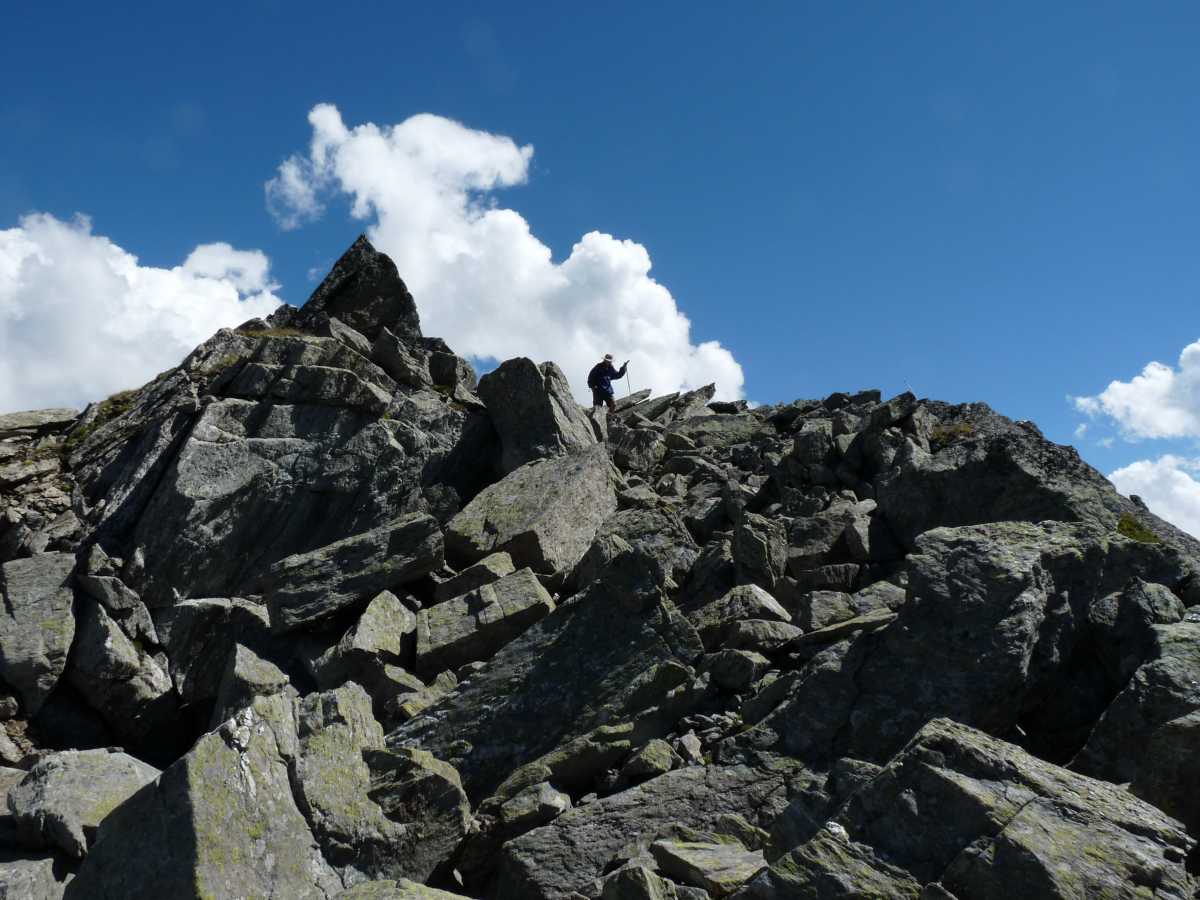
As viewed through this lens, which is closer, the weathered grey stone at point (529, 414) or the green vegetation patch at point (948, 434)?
the green vegetation patch at point (948, 434)

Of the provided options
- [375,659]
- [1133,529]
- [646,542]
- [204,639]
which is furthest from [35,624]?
[1133,529]

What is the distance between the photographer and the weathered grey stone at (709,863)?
11.2 metres

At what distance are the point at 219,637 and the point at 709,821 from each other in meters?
17.2

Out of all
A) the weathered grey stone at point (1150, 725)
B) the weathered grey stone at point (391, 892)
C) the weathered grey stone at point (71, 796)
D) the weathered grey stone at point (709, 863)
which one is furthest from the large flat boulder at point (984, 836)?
the weathered grey stone at point (71, 796)

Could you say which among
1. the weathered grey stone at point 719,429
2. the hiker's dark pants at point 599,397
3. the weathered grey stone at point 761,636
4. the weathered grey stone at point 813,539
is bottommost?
the weathered grey stone at point 761,636

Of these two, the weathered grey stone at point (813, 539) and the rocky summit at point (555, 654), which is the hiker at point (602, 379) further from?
the weathered grey stone at point (813, 539)

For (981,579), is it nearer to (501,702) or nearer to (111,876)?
(501,702)

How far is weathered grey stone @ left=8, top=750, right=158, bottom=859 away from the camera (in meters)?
14.2

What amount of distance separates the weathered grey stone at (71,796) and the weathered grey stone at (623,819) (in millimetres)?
6618

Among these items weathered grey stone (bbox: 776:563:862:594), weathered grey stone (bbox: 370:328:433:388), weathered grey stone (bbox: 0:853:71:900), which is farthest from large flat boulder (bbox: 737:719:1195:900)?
weathered grey stone (bbox: 370:328:433:388)

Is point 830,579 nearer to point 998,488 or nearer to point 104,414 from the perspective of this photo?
point 998,488

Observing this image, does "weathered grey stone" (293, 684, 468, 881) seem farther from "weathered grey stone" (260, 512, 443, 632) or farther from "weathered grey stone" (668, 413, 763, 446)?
"weathered grey stone" (668, 413, 763, 446)

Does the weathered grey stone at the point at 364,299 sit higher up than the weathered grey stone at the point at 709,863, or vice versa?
the weathered grey stone at the point at 364,299

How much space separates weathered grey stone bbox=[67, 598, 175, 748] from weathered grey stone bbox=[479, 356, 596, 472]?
1275cm
